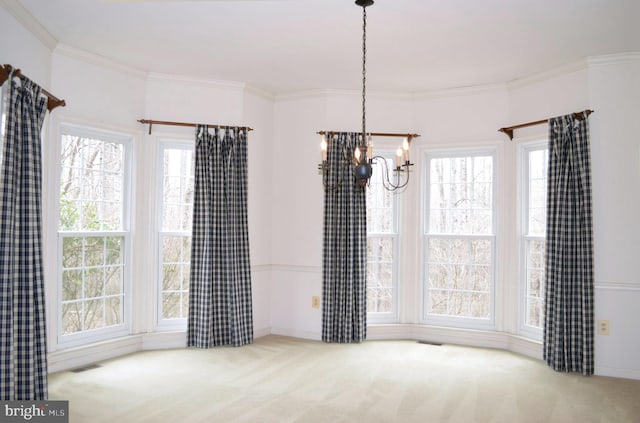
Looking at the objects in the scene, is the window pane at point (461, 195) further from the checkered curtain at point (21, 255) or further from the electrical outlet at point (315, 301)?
the checkered curtain at point (21, 255)

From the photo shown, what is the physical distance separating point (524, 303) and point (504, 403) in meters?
1.79

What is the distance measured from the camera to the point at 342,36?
14.4 ft

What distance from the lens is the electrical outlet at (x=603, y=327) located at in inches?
186

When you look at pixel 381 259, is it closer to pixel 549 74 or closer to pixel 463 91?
pixel 463 91

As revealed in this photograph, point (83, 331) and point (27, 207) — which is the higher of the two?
point (27, 207)

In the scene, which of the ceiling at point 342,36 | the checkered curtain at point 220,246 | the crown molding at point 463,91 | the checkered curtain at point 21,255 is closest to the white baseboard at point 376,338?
the checkered curtain at point 220,246

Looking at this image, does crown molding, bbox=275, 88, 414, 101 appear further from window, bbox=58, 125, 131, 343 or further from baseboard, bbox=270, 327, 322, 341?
baseboard, bbox=270, 327, 322, 341

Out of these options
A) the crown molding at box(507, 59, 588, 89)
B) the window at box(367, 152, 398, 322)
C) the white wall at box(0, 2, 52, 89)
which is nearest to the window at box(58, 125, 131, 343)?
the white wall at box(0, 2, 52, 89)

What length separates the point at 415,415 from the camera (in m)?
3.68

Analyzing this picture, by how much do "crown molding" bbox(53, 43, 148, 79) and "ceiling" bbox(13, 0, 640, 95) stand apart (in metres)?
0.06

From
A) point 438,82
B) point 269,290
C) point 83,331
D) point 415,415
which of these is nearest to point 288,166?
point 269,290

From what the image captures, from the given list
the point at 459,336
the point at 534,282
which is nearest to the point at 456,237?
the point at 534,282

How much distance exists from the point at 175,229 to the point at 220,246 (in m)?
0.53

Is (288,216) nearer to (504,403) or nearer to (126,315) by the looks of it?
(126,315)
